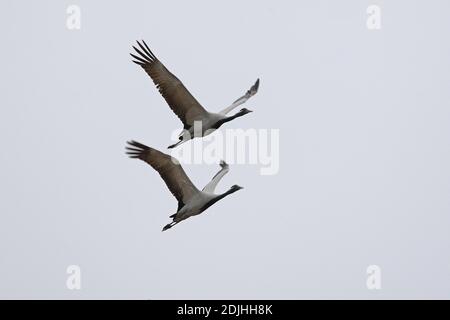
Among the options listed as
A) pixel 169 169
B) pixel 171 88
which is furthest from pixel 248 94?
pixel 169 169

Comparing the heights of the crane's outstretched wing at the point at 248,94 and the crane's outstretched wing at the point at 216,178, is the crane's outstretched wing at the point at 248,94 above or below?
above

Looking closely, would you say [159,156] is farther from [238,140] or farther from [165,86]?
[238,140]

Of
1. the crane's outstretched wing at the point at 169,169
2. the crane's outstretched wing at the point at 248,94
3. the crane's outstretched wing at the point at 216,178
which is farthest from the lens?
the crane's outstretched wing at the point at 248,94

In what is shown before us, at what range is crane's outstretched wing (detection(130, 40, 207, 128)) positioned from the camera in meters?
26.1

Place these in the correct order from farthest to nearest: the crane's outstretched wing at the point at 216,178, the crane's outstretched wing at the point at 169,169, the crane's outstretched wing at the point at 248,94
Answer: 1. the crane's outstretched wing at the point at 248,94
2. the crane's outstretched wing at the point at 216,178
3. the crane's outstretched wing at the point at 169,169

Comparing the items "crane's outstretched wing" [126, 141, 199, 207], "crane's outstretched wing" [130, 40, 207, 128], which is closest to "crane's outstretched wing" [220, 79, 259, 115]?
"crane's outstretched wing" [130, 40, 207, 128]

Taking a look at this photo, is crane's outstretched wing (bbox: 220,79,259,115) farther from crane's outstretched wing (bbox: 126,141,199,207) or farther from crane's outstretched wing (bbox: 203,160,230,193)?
crane's outstretched wing (bbox: 126,141,199,207)

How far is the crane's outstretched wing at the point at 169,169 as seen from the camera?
78.2 feet

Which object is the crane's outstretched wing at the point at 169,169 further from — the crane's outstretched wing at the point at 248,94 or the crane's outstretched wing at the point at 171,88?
the crane's outstretched wing at the point at 248,94

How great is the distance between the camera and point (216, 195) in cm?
2523

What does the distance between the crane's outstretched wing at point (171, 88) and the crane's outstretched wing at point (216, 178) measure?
1540 mm

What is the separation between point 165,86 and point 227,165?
2709 mm

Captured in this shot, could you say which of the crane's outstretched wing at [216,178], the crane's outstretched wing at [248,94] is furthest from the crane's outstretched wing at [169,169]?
the crane's outstretched wing at [248,94]
